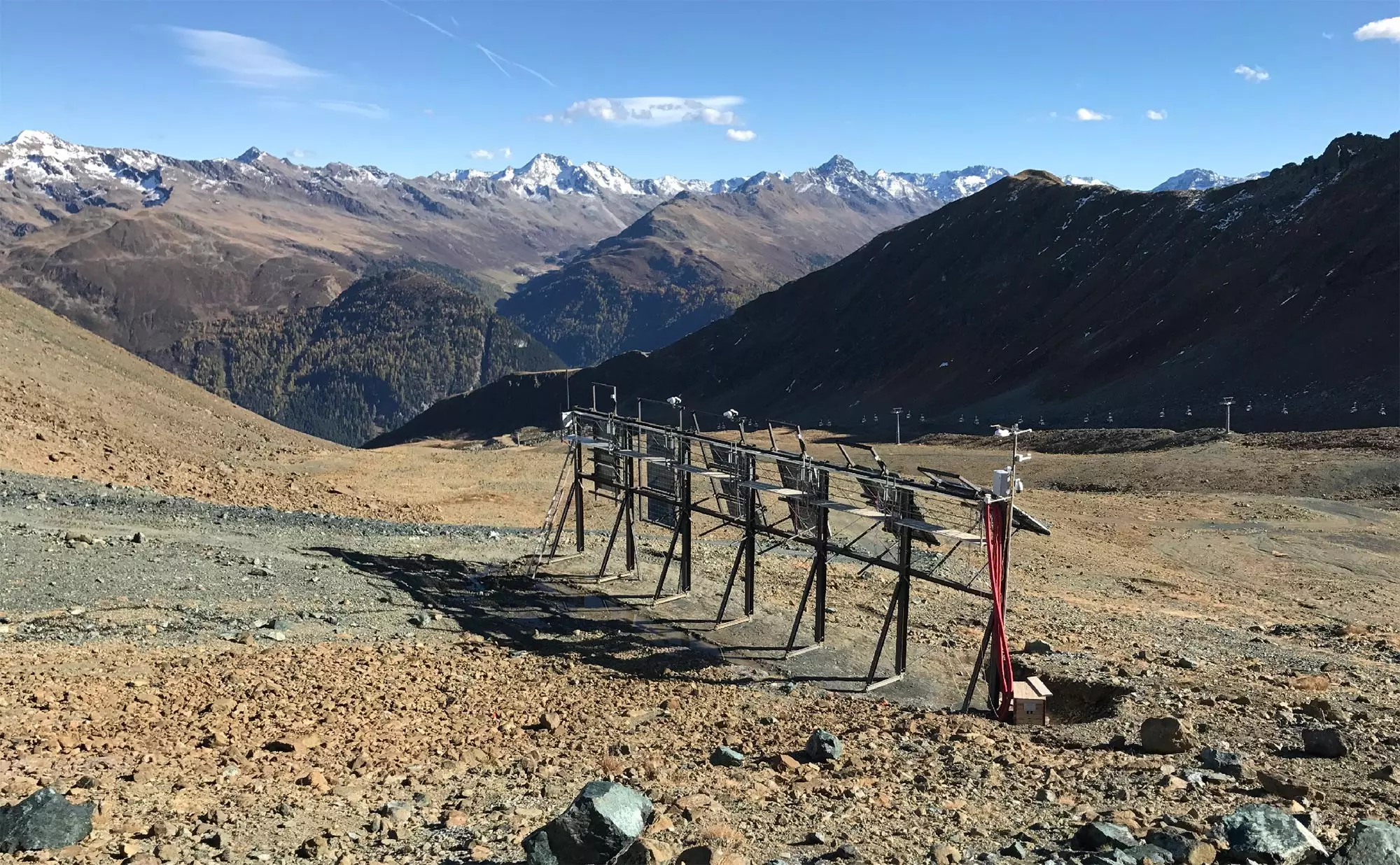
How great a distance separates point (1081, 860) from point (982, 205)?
128983 mm

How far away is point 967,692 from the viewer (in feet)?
57.8

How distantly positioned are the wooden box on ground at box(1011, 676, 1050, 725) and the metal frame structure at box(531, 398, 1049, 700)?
31cm

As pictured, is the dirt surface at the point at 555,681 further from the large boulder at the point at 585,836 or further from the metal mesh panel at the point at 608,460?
the metal mesh panel at the point at 608,460

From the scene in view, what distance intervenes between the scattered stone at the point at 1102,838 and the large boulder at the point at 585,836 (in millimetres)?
4518

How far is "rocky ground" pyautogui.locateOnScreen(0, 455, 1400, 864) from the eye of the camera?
34.9ft

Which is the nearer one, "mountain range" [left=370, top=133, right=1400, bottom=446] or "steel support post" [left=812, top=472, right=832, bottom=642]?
"steel support post" [left=812, top=472, right=832, bottom=642]

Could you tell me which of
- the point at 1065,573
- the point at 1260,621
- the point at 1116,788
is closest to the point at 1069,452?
the point at 1065,573

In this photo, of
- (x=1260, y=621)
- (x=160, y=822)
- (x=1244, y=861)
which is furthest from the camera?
(x=1260, y=621)

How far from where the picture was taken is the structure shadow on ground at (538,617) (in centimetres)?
2047

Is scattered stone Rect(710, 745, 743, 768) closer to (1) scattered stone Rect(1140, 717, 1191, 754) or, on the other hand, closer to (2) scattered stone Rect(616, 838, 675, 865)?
(2) scattered stone Rect(616, 838, 675, 865)

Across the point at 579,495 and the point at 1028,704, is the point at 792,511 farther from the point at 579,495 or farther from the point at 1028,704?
the point at 579,495

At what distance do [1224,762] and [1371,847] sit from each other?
160 inches

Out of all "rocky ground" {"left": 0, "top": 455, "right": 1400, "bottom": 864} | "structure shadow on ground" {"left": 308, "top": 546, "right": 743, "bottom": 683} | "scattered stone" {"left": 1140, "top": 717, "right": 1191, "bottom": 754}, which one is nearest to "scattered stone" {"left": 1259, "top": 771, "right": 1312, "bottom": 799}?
"rocky ground" {"left": 0, "top": 455, "right": 1400, "bottom": 864}

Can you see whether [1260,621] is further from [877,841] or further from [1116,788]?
[877,841]
